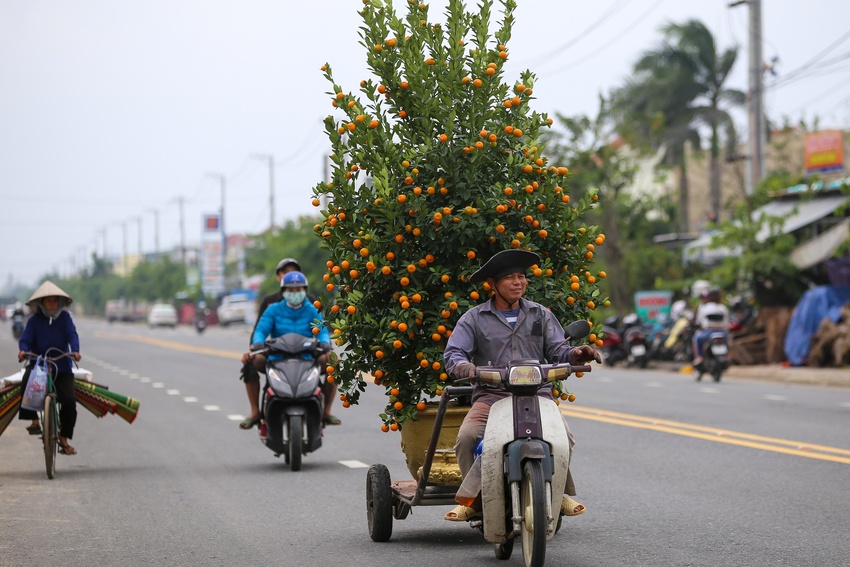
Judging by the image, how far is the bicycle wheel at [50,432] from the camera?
11.1 metres

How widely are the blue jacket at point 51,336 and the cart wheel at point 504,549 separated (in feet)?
18.5

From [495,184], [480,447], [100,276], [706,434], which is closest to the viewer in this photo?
[480,447]

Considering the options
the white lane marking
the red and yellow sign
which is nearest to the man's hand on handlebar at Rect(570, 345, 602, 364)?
the white lane marking

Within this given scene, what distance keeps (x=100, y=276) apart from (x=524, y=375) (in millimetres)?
168403

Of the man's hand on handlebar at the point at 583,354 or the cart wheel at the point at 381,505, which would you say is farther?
the cart wheel at the point at 381,505

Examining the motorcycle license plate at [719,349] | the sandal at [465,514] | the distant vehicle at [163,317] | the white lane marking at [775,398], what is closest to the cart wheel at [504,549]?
the sandal at [465,514]

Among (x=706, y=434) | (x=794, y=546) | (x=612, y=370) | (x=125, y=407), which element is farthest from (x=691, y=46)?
(x=794, y=546)

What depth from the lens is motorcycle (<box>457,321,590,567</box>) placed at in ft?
20.2

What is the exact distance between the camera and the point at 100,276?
169 m

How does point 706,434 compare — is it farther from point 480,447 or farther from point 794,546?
point 480,447

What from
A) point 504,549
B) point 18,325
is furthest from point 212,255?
point 504,549

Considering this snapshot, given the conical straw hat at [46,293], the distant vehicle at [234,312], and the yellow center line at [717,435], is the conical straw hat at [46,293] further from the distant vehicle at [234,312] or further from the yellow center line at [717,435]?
the distant vehicle at [234,312]

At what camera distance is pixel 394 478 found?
10.6 metres

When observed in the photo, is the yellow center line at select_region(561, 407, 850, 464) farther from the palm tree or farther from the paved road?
the palm tree
